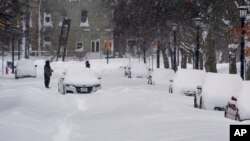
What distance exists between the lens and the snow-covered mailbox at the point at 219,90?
20.4 m

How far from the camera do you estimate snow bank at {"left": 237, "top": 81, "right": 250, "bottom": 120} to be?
54.2ft

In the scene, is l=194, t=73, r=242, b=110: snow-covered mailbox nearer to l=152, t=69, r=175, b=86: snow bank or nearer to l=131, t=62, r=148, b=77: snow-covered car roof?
l=152, t=69, r=175, b=86: snow bank

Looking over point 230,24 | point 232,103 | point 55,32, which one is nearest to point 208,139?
point 232,103

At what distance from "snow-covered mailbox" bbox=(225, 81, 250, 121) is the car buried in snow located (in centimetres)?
1172

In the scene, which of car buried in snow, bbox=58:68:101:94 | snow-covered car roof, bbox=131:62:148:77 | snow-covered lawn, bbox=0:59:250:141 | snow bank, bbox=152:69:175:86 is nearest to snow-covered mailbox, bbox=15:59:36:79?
snow-covered car roof, bbox=131:62:148:77

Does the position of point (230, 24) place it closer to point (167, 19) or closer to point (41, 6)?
point (167, 19)

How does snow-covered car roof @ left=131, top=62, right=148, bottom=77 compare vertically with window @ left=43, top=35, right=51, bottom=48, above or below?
below

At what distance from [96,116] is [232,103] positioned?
422 cm

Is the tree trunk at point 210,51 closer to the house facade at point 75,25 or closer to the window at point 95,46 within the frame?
the house facade at point 75,25

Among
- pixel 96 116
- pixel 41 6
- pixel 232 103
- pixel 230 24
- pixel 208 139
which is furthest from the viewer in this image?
pixel 41 6

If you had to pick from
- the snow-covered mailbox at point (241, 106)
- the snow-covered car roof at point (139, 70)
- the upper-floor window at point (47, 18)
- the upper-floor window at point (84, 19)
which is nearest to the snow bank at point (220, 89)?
the snow-covered mailbox at point (241, 106)

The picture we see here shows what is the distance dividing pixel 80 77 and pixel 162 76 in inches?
392

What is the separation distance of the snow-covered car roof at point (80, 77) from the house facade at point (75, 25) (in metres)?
54.2

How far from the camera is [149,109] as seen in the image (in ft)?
66.3
